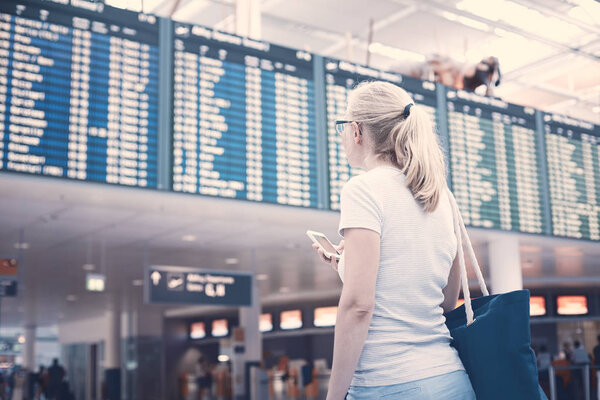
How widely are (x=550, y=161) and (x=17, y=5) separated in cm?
605

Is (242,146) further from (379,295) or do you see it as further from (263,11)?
(379,295)

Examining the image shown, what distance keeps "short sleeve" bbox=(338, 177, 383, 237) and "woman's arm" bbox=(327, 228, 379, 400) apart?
0.23 ft

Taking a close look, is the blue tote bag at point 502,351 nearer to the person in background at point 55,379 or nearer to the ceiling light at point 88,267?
the ceiling light at point 88,267

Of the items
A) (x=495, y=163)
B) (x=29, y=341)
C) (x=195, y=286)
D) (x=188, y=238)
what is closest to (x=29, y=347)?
(x=29, y=341)

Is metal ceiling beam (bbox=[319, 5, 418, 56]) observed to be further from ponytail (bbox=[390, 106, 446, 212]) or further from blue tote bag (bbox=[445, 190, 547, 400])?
blue tote bag (bbox=[445, 190, 547, 400])

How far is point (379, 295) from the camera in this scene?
4.78ft

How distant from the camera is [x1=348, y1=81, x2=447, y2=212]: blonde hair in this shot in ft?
5.04

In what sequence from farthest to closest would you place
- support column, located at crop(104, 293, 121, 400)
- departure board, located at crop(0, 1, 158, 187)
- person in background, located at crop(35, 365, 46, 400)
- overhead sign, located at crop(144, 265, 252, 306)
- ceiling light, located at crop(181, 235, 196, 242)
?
person in background, located at crop(35, 365, 46, 400) < support column, located at crop(104, 293, 121, 400) < ceiling light, located at crop(181, 235, 196, 242) < overhead sign, located at crop(144, 265, 252, 306) < departure board, located at crop(0, 1, 158, 187)

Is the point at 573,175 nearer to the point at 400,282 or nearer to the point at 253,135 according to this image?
the point at 253,135

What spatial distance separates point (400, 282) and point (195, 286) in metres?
6.16

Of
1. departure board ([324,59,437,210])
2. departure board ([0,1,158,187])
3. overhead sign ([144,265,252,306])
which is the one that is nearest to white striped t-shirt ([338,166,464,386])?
departure board ([0,1,158,187])

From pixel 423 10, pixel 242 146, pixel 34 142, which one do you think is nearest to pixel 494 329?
pixel 34 142

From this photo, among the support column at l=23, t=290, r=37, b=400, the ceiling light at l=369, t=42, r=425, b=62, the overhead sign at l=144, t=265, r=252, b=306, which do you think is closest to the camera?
the overhead sign at l=144, t=265, r=252, b=306

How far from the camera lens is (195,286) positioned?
7441 mm
